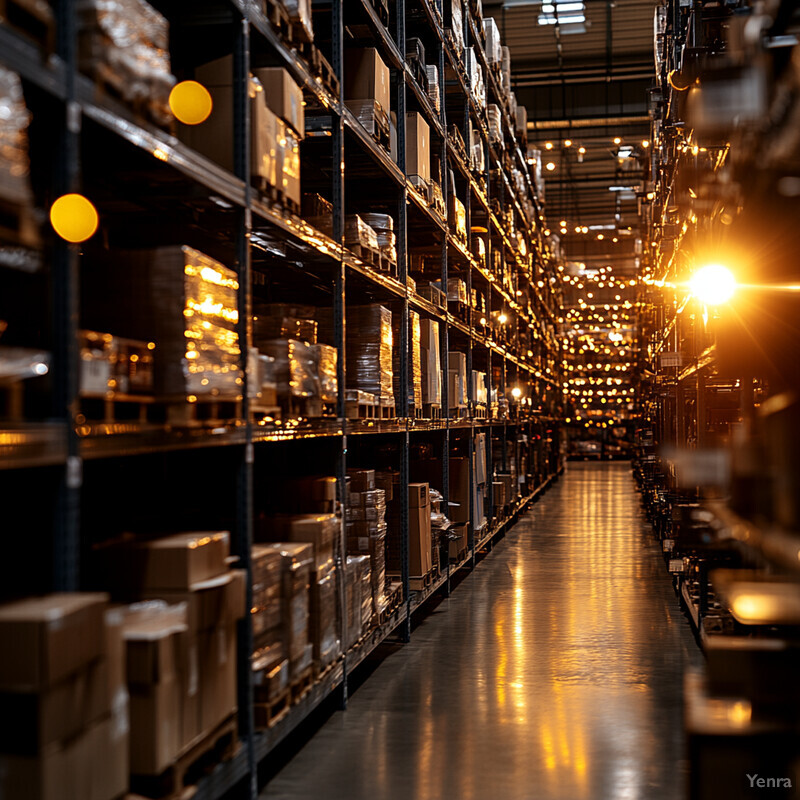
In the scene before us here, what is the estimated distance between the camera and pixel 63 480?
2.66 meters

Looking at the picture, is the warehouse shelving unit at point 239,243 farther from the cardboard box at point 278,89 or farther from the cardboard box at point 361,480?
the cardboard box at point 361,480

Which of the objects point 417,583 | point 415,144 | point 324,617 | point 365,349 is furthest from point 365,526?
point 415,144

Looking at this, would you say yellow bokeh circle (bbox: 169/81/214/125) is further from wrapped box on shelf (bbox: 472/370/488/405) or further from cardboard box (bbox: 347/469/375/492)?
wrapped box on shelf (bbox: 472/370/488/405)

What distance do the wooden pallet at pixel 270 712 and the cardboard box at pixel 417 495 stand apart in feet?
10.8

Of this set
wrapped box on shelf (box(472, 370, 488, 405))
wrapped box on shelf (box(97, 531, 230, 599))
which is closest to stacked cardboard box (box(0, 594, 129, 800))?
wrapped box on shelf (box(97, 531, 230, 599))

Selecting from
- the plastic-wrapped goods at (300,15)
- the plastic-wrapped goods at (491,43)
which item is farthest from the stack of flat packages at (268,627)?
the plastic-wrapped goods at (491,43)

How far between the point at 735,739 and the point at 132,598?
6.59 feet

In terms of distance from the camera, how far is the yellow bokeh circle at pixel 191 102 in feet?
13.9

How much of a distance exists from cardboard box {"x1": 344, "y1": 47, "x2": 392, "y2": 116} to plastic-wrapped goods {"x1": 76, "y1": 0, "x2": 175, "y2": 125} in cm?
323

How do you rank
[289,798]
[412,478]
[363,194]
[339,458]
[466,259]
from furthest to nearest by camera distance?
[466,259] → [412,478] → [363,194] → [339,458] → [289,798]

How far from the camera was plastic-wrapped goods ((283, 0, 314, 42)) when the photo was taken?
470cm

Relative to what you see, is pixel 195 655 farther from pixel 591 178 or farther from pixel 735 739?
pixel 591 178

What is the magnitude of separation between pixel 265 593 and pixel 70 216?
1.94 meters

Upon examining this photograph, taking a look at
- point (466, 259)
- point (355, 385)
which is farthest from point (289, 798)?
point (466, 259)
